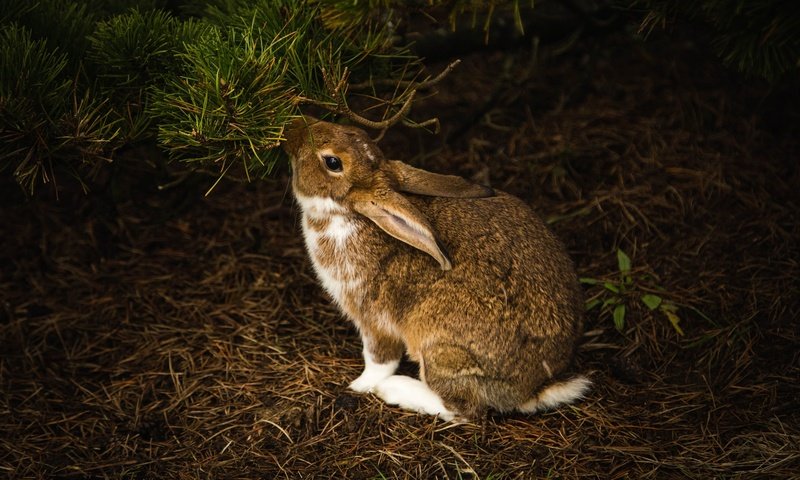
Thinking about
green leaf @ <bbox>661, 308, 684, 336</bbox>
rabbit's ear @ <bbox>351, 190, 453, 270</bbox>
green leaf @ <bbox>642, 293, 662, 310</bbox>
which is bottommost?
green leaf @ <bbox>661, 308, 684, 336</bbox>

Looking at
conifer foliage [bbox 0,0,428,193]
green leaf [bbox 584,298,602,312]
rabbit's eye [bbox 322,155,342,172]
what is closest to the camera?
conifer foliage [bbox 0,0,428,193]

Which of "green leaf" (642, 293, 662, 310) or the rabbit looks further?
"green leaf" (642, 293, 662, 310)

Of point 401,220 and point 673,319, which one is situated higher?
point 401,220

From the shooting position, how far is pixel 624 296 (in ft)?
14.5

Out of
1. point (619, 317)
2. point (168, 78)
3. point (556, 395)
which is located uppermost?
point (168, 78)

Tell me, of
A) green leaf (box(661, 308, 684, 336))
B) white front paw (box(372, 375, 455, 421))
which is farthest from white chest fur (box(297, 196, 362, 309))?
green leaf (box(661, 308, 684, 336))

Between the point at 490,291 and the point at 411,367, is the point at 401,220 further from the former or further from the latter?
the point at 411,367

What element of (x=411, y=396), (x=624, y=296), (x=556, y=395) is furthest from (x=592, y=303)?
(x=411, y=396)

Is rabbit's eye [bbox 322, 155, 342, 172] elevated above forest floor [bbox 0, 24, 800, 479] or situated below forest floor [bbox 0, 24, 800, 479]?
above

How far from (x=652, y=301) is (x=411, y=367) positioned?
150 centimetres

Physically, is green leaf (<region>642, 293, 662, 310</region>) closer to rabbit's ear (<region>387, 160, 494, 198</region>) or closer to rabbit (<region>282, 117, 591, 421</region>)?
rabbit (<region>282, 117, 591, 421</region>)

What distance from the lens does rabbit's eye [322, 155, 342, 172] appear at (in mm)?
3775

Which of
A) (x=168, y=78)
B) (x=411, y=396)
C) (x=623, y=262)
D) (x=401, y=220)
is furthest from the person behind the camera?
(x=623, y=262)

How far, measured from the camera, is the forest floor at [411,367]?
11.7 ft
